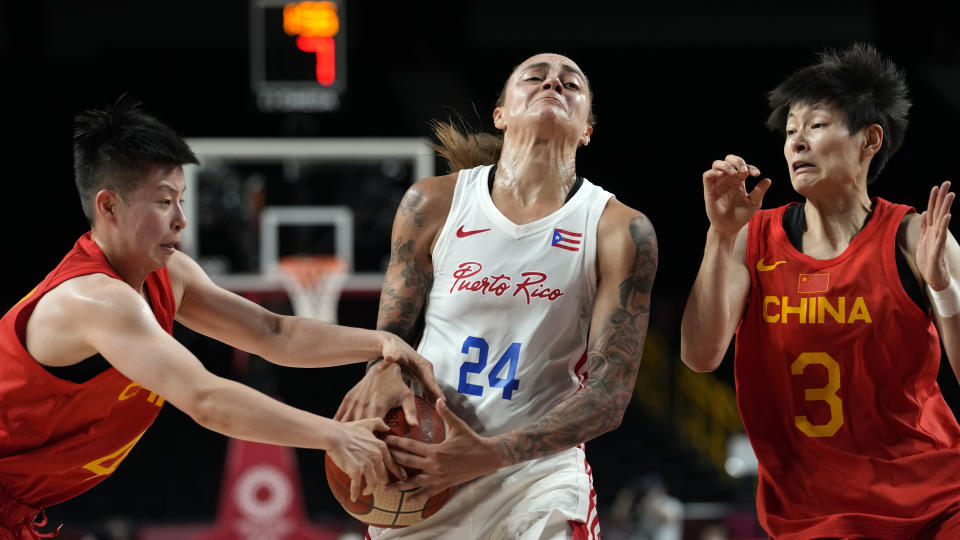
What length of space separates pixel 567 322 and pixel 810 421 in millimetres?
902

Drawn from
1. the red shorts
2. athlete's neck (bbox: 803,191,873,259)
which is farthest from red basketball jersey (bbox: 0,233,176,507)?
athlete's neck (bbox: 803,191,873,259)

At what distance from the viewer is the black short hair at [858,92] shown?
389cm

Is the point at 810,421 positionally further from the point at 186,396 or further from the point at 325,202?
the point at 325,202

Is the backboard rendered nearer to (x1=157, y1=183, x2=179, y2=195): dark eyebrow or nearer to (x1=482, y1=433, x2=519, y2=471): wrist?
(x1=157, y1=183, x2=179, y2=195): dark eyebrow

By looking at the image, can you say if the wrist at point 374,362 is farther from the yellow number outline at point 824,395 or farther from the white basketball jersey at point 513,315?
the yellow number outline at point 824,395

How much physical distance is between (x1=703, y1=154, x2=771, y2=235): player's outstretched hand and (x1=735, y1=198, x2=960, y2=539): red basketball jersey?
0.31 metres

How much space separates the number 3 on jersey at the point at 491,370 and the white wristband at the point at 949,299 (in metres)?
1.36

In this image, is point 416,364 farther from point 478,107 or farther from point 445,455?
point 478,107

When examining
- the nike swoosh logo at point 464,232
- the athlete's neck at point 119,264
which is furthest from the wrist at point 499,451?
the athlete's neck at point 119,264

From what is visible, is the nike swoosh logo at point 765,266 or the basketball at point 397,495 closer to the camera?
the basketball at point 397,495

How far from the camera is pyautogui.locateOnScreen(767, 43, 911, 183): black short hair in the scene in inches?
153

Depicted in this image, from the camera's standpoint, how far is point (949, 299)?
354cm

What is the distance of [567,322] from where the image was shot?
3.58 metres

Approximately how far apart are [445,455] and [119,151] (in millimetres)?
1367
